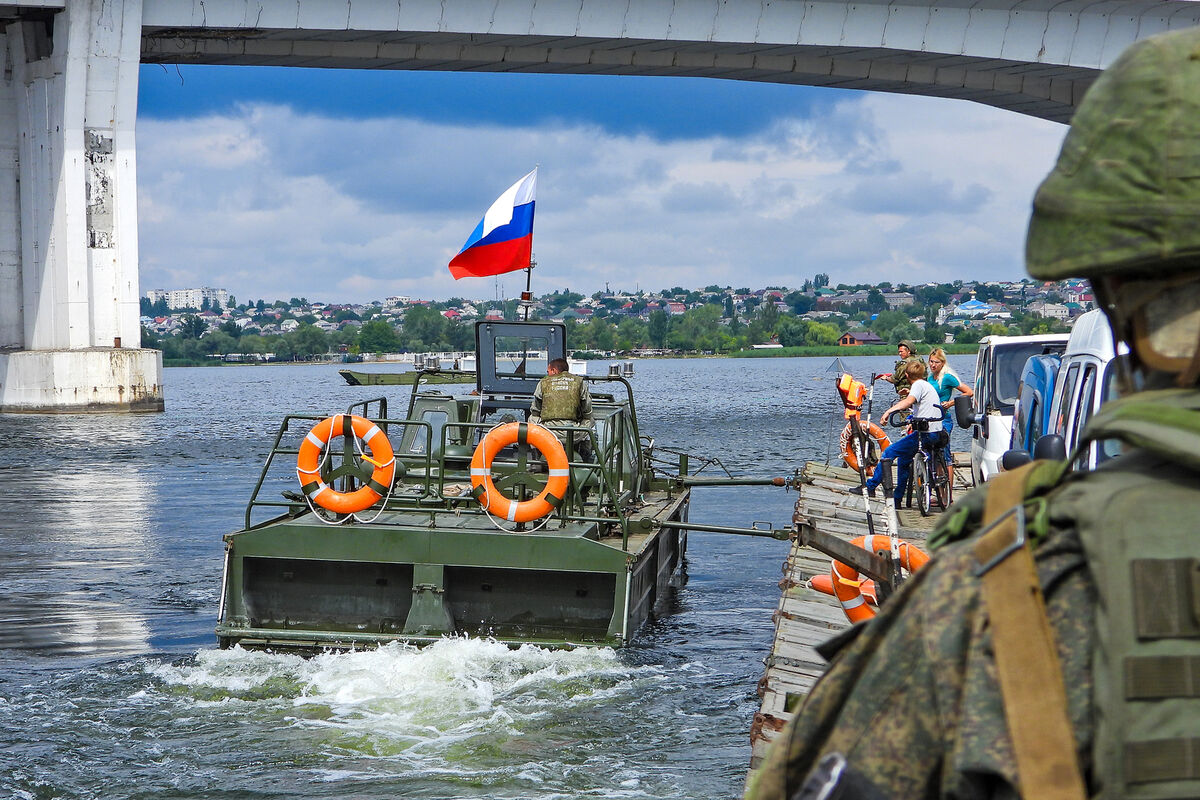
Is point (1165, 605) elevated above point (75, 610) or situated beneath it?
elevated above

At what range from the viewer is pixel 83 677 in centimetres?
1218

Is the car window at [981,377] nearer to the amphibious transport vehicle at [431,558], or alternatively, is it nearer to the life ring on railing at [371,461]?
the amphibious transport vehicle at [431,558]

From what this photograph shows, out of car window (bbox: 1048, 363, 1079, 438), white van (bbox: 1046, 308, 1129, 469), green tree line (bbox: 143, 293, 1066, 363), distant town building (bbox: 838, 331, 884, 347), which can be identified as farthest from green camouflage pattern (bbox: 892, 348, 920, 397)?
distant town building (bbox: 838, 331, 884, 347)

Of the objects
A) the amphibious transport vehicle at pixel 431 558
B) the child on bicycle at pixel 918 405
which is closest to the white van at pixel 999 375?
the child on bicycle at pixel 918 405

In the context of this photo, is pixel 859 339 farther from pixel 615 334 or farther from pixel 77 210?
pixel 77 210

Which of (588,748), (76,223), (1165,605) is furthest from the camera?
(76,223)

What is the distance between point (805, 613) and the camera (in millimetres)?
11156

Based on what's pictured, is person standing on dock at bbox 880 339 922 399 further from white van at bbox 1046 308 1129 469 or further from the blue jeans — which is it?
white van at bbox 1046 308 1129 469

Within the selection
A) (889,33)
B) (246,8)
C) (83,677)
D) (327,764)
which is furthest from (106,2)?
(327,764)

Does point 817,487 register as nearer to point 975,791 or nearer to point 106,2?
point 975,791

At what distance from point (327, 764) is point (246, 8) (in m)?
33.8

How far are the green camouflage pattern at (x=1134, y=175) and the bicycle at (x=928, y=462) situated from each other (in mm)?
13654

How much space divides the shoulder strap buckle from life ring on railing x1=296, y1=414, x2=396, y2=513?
10.2 m

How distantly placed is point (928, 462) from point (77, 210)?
3356 cm
